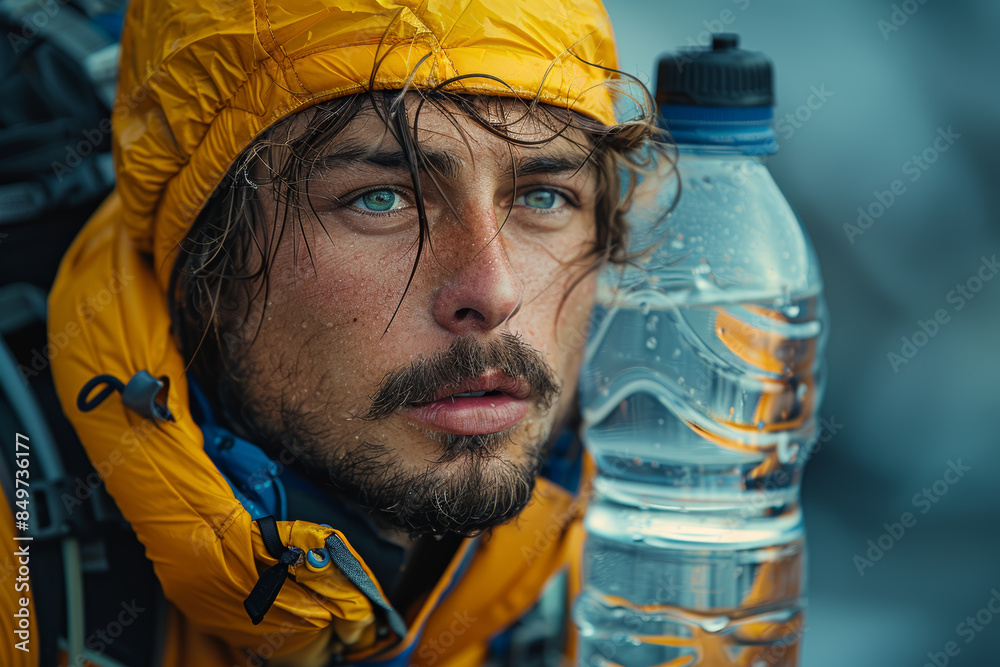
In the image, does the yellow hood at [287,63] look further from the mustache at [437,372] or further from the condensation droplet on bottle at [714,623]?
the condensation droplet on bottle at [714,623]

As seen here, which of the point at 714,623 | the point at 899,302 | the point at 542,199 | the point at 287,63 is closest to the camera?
the point at 287,63

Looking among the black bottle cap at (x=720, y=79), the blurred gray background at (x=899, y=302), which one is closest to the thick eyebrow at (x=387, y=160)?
the black bottle cap at (x=720, y=79)

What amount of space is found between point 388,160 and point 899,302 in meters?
1.48

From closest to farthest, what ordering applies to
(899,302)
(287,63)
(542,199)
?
(287,63)
(542,199)
(899,302)

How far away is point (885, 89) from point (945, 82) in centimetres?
15

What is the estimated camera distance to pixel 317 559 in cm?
94

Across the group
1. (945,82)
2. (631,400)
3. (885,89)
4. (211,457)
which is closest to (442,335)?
(211,457)

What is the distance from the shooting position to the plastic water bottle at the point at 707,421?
1304 mm

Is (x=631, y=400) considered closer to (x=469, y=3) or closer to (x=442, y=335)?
(x=442, y=335)

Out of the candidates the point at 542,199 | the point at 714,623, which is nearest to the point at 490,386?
the point at 542,199

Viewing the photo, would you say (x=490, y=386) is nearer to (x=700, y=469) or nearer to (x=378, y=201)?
(x=378, y=201)

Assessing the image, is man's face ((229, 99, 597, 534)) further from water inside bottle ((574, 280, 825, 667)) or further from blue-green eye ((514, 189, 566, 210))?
water inside bottle ((574, 280, 825, 667))

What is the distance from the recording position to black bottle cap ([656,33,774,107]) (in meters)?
1.10

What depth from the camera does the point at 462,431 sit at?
94 centimetres
